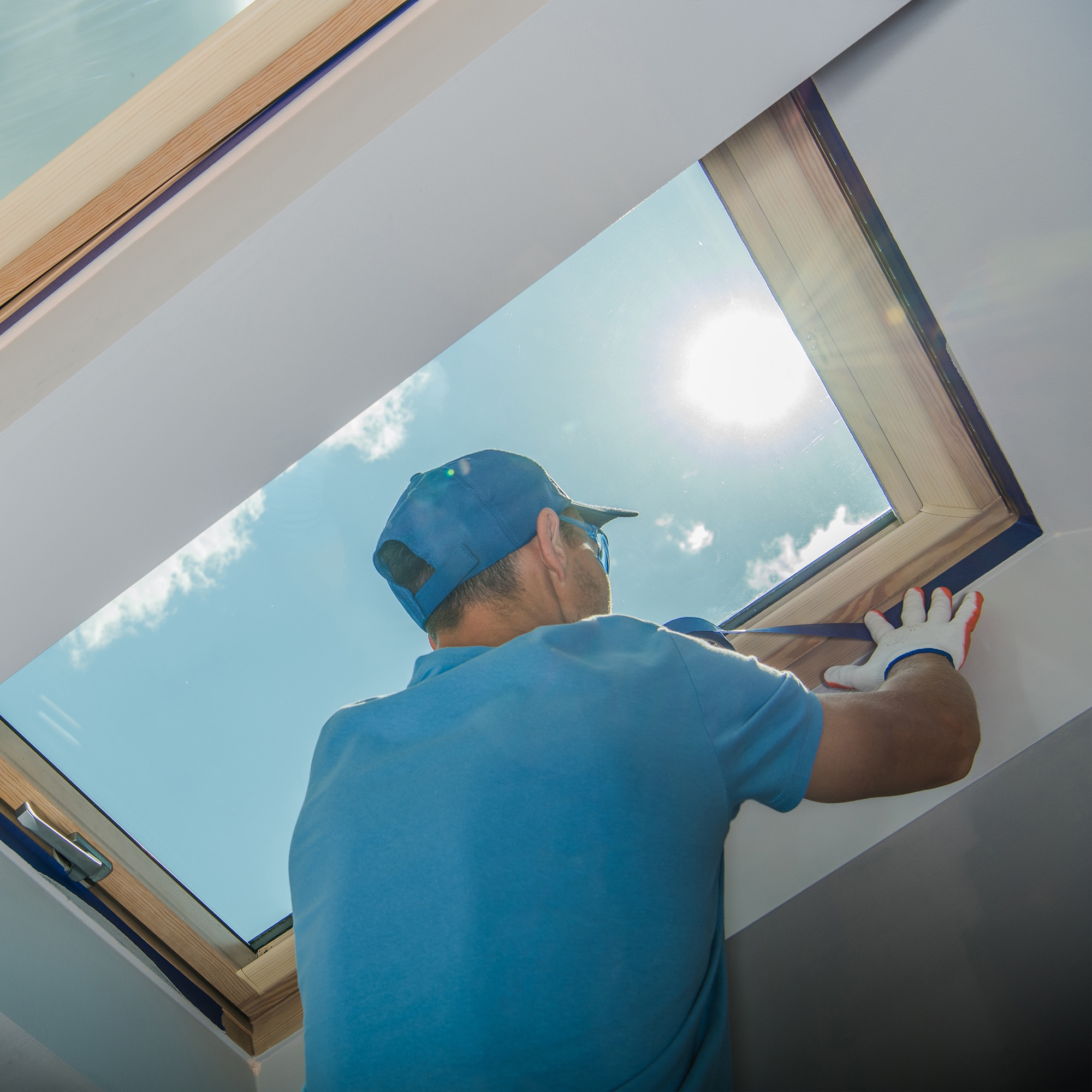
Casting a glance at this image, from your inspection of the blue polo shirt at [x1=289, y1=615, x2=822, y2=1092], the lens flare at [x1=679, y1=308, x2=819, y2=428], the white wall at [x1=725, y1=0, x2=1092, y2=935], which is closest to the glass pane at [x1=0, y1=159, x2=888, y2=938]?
the lens flare at [x1=679, y1=308, x2=819, y2=428]

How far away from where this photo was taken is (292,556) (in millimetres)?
1167

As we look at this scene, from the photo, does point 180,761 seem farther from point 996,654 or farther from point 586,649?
point 996,654

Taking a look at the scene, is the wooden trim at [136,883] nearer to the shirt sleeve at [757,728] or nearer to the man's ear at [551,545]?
the man's ear at [551,545]

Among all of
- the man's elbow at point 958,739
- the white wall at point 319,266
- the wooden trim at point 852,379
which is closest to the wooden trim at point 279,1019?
the white wall at point 319,266

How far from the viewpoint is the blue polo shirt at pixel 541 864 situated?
2.09 feet

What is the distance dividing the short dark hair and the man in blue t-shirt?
147 millimetres

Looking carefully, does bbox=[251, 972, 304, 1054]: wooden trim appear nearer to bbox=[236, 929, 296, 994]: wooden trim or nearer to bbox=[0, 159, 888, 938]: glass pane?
bbox=[236, 929, 296, 994]: wooden trim

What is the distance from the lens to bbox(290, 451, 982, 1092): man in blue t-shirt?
640mm

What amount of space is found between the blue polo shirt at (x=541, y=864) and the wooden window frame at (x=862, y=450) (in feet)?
1.90

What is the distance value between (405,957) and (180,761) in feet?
2.59

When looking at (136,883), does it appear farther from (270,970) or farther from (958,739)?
(958,739)

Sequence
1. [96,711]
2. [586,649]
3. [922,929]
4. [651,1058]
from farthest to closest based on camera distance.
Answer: [96,711], [922,929], [586,649], [651,1058]

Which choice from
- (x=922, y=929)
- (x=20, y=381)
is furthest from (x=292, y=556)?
(x=922, y=929)

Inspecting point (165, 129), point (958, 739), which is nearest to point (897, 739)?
point (958, 739)
